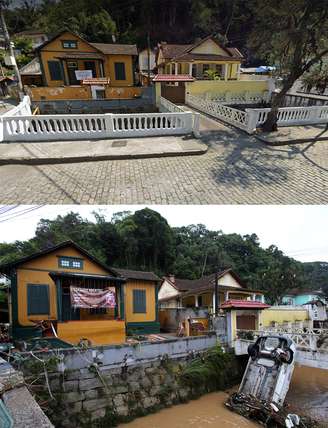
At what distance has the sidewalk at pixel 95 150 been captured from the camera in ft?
34.3

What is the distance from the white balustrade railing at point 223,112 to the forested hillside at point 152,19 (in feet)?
46.8

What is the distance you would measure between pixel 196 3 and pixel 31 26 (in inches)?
1162

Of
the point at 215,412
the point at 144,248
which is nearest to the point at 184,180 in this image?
the point at 215,412

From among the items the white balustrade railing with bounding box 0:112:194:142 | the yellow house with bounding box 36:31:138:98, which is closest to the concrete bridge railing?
Answer: the white balustrade railing with bounding box 0:112:194:142

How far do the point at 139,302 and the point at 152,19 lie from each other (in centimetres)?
3091

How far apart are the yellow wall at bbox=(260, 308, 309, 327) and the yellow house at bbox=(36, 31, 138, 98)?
790 inches

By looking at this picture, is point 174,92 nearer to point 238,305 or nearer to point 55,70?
point 55,70

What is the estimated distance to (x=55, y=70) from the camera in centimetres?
2444

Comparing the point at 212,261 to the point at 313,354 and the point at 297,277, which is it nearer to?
the point at 297,277

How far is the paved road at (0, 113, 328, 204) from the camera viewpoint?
26.6 ft

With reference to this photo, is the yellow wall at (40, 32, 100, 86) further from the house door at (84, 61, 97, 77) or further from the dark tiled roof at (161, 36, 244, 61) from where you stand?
the dark tiled roof at (161, 36, 244, 61)

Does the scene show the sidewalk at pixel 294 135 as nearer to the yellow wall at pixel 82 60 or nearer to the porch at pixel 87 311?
the porch at pixel 87 311

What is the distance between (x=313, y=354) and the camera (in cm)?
962

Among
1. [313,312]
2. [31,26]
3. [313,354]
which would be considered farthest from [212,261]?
[31,26]
